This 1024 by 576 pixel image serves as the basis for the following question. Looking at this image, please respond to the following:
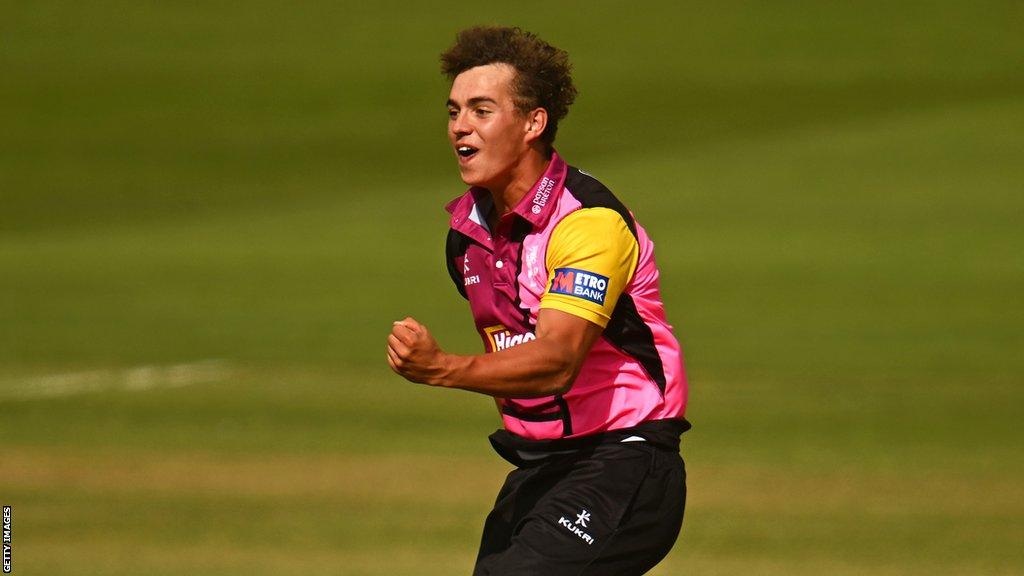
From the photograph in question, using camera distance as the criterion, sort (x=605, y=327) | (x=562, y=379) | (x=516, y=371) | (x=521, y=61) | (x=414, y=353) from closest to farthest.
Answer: (x=414, y=353) < (x=516, y=371) < (x=562, y=379) < (x=605, y=327) < (x=521, y=61)

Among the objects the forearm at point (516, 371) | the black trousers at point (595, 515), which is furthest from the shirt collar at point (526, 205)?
the black trousers at point (595, 515)

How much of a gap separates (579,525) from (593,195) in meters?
1.10

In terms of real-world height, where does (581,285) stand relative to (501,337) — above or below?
above

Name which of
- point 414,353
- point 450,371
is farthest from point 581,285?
point 414,353

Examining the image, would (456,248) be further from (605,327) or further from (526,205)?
(605,327)

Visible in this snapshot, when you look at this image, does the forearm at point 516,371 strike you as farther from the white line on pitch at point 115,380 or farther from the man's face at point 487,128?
the white line on pitch at point 115,380

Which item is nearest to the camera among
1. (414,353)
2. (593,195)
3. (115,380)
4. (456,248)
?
(414,353)

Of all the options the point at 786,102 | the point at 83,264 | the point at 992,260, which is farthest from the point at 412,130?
the point at 992,260

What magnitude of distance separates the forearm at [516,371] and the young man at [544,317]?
5.8 inches

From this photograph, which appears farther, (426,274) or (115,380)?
(426,274)

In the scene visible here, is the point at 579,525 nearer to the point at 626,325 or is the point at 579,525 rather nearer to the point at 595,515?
the point at 595,515

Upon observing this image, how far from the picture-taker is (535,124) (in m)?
6.30

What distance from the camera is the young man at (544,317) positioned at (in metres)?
5.93

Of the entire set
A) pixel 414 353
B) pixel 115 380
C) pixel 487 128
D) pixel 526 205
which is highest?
pixel 487 128
